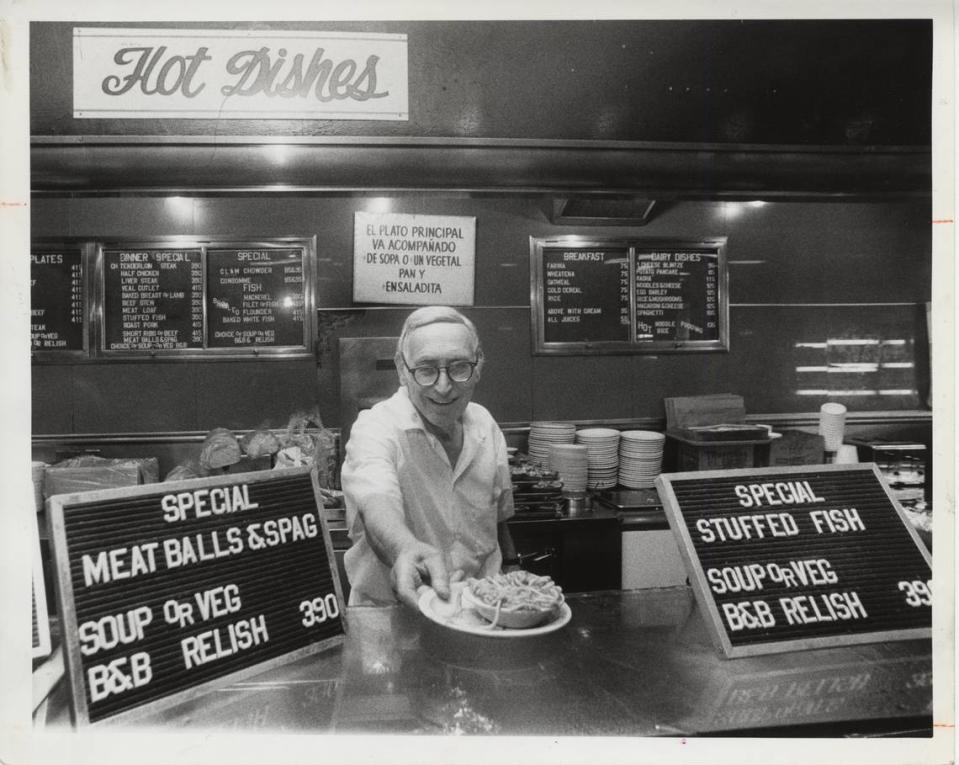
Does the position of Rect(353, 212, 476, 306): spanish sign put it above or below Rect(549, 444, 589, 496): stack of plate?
above

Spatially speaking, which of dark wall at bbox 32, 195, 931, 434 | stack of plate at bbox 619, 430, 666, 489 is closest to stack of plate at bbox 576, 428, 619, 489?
stack of plate at bbox 619, 430, 666, 489

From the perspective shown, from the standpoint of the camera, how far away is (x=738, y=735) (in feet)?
3.30

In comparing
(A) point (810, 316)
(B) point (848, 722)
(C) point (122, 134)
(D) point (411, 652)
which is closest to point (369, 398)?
(C) point (122, 134)

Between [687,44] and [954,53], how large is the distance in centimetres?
89

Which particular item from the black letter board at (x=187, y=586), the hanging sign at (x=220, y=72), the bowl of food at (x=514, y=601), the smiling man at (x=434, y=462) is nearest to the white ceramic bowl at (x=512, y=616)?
the bowl of food at (x=514, y=601)

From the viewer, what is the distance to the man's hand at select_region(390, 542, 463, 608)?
131 centimetres

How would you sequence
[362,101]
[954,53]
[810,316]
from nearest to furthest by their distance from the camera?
[954,53]
[362,101]
[810,316]

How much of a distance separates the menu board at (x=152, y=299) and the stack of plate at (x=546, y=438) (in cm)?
194

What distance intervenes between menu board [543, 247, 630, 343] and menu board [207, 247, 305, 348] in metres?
1.45

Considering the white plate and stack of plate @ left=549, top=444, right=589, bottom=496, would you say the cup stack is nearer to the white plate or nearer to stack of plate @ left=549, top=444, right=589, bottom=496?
stack of plate @ left=549, top=444, right=589, bottom=496

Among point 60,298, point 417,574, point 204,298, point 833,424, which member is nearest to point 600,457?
point 833,424

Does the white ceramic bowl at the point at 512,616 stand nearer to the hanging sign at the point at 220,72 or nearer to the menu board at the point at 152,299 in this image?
the hanging sign at the point at 220,72

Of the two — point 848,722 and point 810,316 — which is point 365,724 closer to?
point 848,722

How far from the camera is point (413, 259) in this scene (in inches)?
140
